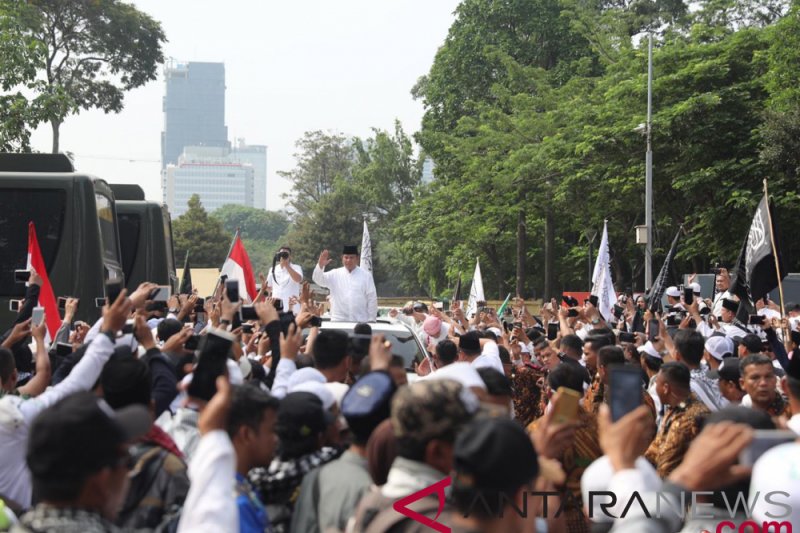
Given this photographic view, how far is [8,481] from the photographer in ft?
17.3

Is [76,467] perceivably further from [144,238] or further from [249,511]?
[144,238]

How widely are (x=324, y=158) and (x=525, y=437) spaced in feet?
278

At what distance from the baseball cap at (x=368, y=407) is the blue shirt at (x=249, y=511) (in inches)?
17.4

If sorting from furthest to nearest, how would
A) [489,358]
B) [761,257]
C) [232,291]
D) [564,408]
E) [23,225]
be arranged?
[23,225], [761,257], [489,358], [232,291], [564,408]

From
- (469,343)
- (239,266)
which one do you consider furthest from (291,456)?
(239,266)

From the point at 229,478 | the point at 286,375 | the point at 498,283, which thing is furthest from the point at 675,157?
the point at 229,478

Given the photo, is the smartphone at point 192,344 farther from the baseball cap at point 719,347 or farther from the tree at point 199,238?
the tree at point 199,238

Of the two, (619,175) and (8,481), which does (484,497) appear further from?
(619,175)

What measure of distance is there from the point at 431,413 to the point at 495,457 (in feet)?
1.68

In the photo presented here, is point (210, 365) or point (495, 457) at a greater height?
point (210, 365)

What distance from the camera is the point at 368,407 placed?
4.13m

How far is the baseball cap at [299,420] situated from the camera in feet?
14.5

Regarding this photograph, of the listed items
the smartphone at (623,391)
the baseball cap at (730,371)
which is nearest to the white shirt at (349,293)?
the baseball cap at (730,371)

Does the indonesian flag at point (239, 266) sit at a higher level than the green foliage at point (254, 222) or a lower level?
lower
